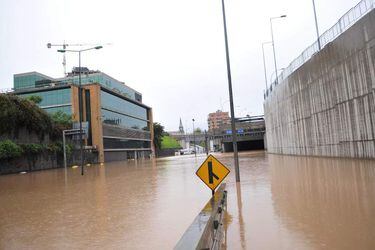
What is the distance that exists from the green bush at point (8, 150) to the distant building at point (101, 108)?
99.9 feet

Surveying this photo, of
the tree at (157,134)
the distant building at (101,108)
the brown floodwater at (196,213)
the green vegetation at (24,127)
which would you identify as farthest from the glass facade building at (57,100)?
the brown floodwater at (196,213)

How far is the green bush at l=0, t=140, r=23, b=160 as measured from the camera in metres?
42.8

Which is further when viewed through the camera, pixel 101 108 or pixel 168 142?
pixel 168 142

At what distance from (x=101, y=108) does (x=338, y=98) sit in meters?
60.4

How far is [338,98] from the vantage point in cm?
2792

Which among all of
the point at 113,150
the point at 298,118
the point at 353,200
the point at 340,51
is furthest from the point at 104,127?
the point at 353,200

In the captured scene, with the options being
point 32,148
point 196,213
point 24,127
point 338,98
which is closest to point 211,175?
point 196,213

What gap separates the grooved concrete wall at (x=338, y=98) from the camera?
912 inches

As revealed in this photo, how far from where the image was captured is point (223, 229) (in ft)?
26.4

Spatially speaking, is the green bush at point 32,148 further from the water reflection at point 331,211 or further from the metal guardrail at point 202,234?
the metal guardrail at point 202,234

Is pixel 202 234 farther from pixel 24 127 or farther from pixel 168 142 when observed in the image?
pixel 168 142

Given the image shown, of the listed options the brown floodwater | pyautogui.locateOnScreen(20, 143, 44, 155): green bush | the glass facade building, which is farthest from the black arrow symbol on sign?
the glass facade building

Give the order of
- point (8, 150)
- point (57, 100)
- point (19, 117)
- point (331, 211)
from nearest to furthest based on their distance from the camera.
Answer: point (331, 211)
point (8, 150)
point (19, 117)
point (57, 100)

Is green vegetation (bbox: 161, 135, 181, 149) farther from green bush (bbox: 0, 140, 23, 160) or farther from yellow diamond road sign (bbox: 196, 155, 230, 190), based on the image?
yellow diamond road sign (bbox: 196, 155, 230, 190)
